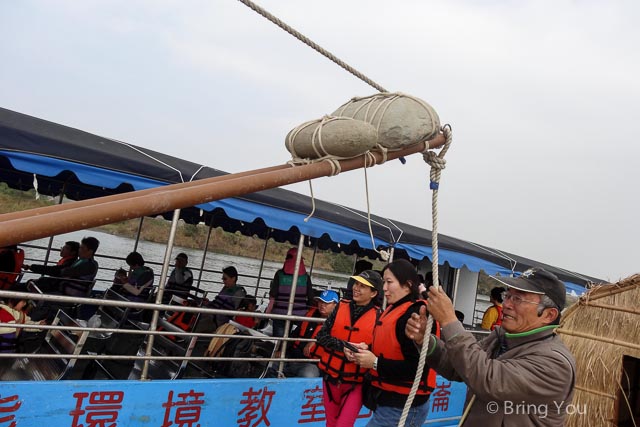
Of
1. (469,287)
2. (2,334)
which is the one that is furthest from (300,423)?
(469,287)

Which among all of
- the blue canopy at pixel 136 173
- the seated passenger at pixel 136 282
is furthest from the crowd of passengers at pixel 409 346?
the blue canopy at pixel 136 173

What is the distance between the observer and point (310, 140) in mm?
2252

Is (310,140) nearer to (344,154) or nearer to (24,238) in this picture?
(344,154)

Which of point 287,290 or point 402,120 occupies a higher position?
point 402,120

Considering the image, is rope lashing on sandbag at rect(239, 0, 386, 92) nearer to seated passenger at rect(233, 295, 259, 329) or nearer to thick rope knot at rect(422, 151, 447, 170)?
thick rope knot at rect(422, 151, 447, 170)

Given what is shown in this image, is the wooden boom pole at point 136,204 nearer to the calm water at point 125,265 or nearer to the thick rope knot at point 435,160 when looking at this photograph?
the thick rope knot at point 435,160

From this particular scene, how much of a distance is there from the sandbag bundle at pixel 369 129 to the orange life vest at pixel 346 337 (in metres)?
1.56

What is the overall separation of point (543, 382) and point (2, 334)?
4.01 m

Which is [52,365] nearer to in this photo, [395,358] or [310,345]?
[310,345]

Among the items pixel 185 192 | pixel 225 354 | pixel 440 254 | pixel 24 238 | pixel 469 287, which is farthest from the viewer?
pixel 469 287

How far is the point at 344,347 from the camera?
10.3ft

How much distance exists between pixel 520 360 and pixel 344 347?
56.5 inches

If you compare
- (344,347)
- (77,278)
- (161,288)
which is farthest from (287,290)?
(344,347)

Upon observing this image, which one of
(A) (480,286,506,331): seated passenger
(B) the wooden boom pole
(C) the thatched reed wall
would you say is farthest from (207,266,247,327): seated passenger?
(B) the wooden boom pole
